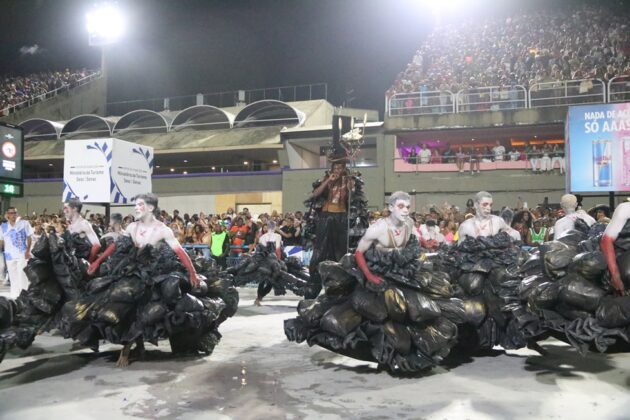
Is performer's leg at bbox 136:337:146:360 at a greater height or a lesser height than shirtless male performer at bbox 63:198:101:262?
lesser

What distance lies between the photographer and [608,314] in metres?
4.95

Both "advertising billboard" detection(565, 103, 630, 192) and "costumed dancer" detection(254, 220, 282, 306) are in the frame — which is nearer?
"costumed dancer" detection(254, 220, 282, 306)

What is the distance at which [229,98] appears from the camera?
1374 inches

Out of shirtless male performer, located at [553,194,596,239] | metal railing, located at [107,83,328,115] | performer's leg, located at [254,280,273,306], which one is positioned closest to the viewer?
shirtless male performer, located at [553,194,596,239]

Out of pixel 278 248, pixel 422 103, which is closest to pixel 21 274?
pixel 278 248

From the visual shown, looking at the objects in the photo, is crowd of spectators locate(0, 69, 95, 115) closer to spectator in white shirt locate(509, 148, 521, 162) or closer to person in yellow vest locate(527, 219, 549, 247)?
spectator in white shirt locate(509, 148, 521, 162)

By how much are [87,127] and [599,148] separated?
28.1m

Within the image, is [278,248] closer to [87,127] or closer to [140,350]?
[140,350]

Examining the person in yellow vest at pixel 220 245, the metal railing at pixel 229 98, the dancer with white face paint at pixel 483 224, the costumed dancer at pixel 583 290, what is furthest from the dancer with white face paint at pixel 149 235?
the metal railing at pixel 229 98

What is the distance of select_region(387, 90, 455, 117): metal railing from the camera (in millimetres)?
22250

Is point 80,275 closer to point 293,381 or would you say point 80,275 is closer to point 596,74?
point 293,381

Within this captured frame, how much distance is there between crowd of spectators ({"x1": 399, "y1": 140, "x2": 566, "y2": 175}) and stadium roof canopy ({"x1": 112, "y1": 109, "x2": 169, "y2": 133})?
48.3 feet

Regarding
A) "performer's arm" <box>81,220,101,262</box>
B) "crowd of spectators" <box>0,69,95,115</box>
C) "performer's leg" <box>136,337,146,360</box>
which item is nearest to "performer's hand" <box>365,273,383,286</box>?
"performer's leg" <box>136,337,146,360</box>

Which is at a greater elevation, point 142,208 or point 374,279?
point 142,208
